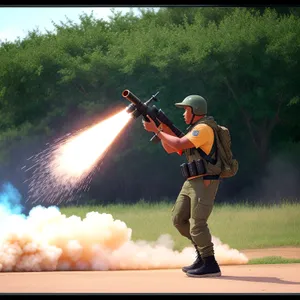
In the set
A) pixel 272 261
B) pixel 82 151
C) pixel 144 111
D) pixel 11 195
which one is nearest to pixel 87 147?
pixel 82 151

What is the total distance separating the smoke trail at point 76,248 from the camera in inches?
445

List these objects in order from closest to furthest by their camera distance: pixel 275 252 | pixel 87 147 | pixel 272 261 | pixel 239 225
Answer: pixel 87 147, pixel 272 261, pixel 275 252, pixel 239 225

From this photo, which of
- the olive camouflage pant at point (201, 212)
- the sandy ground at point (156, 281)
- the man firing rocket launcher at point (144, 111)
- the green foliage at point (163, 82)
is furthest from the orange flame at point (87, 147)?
the green foliage at point (163, 82)

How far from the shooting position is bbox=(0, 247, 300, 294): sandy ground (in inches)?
356

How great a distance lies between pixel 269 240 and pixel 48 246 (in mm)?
5307

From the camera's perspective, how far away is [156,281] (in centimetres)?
973

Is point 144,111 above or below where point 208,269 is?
above

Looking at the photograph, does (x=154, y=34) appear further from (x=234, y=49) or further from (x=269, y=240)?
(x=269, y=240)

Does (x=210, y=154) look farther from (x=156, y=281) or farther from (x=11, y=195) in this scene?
(x=11, y=195)

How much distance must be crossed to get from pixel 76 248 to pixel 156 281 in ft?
6.81

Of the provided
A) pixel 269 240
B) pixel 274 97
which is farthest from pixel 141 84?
pixel 269 240

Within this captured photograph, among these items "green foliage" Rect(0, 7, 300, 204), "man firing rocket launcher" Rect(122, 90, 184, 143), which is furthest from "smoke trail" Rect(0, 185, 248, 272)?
"green foliage" Rect(0, 7, 300, 204)

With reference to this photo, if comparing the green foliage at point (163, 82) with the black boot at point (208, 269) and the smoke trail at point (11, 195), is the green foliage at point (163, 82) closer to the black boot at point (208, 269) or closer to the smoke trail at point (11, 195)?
the smoke trail at point (11, 195)

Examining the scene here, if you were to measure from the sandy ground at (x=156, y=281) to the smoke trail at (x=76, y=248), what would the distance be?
0.44 metres
